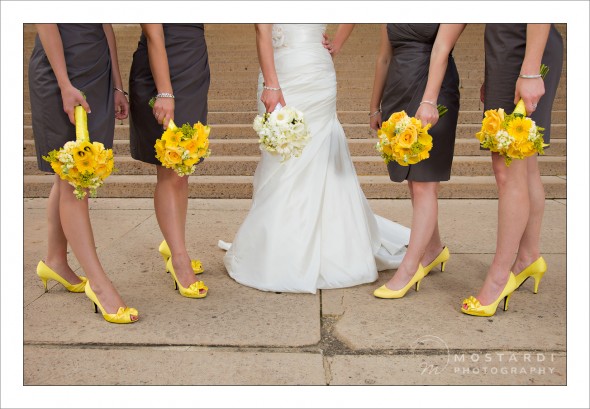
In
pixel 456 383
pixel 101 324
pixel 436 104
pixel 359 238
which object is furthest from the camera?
pixel 359 238

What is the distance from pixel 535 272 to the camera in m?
4.00

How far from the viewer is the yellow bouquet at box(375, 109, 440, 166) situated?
358cm

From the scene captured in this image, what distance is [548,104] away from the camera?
361cm

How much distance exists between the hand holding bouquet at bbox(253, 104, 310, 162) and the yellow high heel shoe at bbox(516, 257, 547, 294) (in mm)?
1525

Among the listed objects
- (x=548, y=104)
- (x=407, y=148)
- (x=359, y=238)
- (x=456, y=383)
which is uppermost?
(x=548, y=104)

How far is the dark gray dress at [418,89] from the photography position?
391cm

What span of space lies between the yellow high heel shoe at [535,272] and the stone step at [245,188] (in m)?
2.88

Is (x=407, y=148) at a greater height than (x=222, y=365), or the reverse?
(x=407, y=148)

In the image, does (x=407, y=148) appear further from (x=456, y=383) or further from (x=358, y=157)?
(x=358, y=157)

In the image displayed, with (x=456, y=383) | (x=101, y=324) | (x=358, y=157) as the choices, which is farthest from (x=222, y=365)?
(x=358, y=157)

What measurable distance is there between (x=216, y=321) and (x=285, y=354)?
556mm

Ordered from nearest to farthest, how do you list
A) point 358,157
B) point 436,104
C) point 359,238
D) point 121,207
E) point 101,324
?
1. point 101,324
2. point 436,104
3. point 359,238
4. point 121,207
5. point 358,157

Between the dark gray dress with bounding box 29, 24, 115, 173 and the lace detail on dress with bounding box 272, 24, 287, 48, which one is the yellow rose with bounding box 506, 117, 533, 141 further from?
the dark gray dress with bounding box 29, 24, 115, 173

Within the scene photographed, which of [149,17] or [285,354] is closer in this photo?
[285,354]
